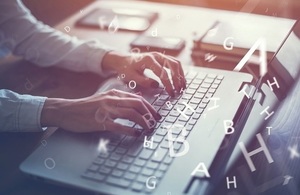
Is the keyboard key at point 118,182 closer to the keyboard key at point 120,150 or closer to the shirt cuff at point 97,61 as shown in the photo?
the keyboard key at point 120,150

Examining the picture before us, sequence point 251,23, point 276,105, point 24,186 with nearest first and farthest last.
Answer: point 24,186
point 276,105
point 251,23

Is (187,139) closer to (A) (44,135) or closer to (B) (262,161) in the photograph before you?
(B) (262,161)

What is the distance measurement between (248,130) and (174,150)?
4.6 inches

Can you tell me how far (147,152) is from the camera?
576 millimetres

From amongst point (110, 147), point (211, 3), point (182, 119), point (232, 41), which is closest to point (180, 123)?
point (182, 119)

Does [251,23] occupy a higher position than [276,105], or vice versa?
[251,23]

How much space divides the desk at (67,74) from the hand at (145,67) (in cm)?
4

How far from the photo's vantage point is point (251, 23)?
80 cm

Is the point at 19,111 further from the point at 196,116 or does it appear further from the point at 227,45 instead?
the point at 227,45

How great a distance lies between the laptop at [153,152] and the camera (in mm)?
535

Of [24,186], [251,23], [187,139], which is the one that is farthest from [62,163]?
[251,23]

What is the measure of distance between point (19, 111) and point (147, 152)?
214mm

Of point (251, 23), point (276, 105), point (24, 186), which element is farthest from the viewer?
point (251, 23)

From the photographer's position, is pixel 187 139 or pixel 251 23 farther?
pixel 251 23
